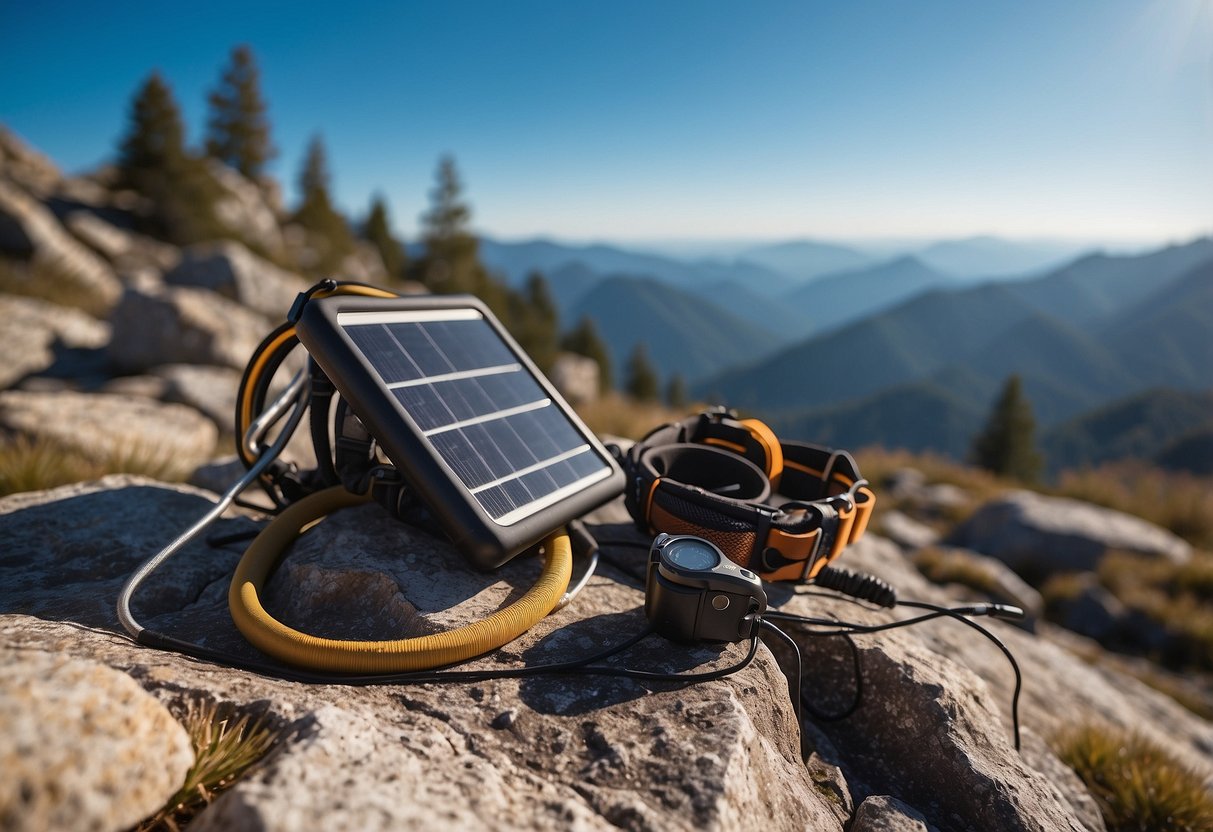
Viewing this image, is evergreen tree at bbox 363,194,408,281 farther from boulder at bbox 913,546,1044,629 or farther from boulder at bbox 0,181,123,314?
boulder at bbox 913,546,1044,629

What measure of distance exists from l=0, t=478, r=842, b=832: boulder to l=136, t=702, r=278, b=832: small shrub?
2.6 inches

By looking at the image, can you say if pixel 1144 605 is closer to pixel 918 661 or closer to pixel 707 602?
pixel 918 661

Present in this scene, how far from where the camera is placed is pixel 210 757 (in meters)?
1.56

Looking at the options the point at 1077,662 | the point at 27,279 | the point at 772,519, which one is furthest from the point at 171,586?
the point at 27,279

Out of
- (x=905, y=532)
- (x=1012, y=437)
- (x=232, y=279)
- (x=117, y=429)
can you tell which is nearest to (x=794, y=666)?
(x=117, y=429)

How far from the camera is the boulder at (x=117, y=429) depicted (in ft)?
16.1

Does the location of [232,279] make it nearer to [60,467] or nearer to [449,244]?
[60,467]

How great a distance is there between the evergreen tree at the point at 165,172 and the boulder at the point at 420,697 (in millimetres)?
31855

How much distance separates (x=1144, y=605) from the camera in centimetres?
866

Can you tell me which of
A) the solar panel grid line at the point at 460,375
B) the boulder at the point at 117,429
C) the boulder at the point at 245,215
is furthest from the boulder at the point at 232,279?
the solar panel grid line at the point at 460,375

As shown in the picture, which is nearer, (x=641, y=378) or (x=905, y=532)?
(x=905, y=532)

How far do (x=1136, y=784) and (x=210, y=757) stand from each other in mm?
4188

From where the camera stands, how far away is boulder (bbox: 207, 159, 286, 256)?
30.0 metres

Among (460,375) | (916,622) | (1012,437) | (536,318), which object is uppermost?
(460,375)
